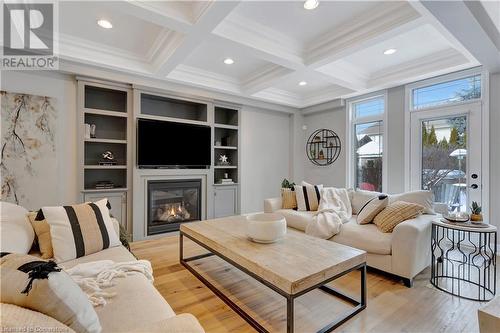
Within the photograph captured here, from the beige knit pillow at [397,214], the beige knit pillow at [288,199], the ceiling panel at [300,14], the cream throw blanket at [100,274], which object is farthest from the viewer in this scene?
the beige knit pillow at [288,199]

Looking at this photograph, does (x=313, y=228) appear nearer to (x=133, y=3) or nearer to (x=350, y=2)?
(x=350, y=2)

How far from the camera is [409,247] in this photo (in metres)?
2.19

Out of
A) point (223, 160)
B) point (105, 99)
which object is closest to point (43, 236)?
point (105, 99)

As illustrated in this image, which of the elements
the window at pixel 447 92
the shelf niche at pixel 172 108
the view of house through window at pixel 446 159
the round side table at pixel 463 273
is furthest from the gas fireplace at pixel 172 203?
the window at pixel 447 92

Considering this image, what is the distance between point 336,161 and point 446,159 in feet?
6.00

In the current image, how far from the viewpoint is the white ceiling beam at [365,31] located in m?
2.22

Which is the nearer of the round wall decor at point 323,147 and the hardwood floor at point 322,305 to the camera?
the hardwood floor at point 322,305

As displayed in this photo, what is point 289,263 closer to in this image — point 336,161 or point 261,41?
point 261,41

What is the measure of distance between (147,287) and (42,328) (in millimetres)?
786

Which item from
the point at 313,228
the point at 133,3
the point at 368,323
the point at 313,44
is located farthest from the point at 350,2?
the point at 368,323

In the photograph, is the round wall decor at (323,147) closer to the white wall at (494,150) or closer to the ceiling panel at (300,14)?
the white wall at (494,150)

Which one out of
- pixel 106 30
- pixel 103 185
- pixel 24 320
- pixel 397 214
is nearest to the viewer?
pixel 24 320

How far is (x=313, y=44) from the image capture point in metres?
2.98

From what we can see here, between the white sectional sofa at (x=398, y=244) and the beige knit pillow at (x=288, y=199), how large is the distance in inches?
41.3
